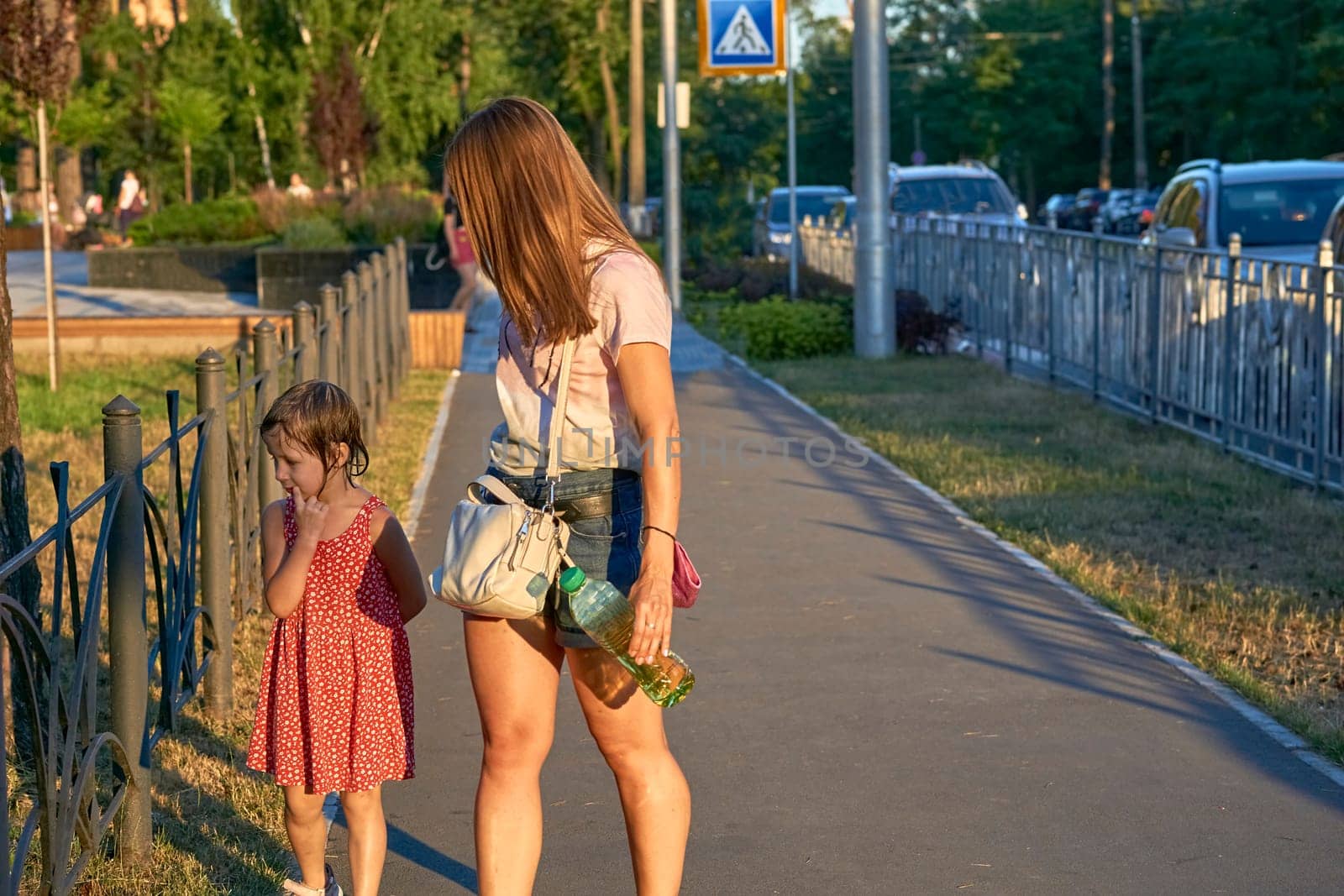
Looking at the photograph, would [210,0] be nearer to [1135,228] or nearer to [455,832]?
[1135,228]

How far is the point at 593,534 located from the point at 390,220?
69.7 feet

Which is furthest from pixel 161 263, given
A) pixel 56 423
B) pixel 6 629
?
pixel 6 629

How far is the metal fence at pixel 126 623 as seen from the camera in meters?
3.91

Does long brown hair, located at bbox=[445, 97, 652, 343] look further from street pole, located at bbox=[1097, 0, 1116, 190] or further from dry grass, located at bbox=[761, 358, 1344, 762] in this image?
street pole, located at bbox=[1097, 0, 1116, 190]

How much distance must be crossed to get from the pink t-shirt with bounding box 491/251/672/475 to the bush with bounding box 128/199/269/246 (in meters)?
23.4

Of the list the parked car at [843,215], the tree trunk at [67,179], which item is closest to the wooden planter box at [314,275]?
the parked car at [843,215]

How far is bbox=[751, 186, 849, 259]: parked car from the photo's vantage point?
3145 cm

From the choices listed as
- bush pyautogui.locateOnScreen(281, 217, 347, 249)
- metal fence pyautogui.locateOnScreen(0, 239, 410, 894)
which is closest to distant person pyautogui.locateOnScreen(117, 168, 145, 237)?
bush pyautogui.locateOnScreen(281, 217, 347, 249)

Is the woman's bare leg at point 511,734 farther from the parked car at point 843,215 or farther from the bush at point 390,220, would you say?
the parked car at point 843,215

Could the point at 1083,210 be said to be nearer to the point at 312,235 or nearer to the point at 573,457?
the point at 312,235

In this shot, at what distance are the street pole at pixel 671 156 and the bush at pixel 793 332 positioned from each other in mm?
4641

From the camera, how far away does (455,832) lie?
16.1 feet

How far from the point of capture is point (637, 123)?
42.3 metres

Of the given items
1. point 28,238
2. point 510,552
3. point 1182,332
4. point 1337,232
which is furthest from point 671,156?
point 28,238
